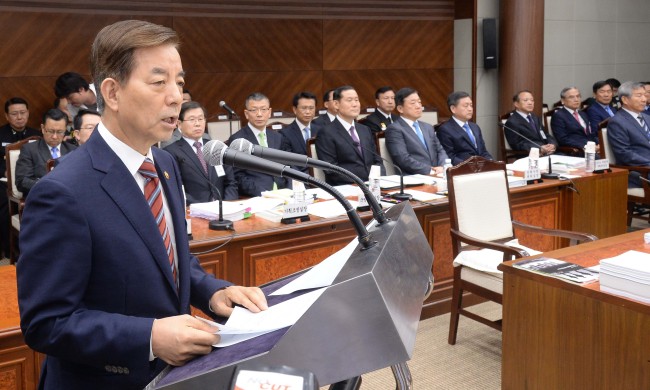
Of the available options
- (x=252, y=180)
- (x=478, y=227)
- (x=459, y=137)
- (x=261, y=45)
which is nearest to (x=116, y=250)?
(x=478, y=227)

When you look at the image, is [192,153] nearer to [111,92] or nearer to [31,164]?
[31,164]

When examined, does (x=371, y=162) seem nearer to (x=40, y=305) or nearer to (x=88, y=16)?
(x=88, y=16)

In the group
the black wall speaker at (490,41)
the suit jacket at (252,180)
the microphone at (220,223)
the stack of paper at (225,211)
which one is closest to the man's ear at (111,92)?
the microphone at (220,223)

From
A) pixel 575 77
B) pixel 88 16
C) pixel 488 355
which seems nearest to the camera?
pixel 488 355

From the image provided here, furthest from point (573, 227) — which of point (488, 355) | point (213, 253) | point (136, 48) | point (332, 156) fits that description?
point (136, 48)

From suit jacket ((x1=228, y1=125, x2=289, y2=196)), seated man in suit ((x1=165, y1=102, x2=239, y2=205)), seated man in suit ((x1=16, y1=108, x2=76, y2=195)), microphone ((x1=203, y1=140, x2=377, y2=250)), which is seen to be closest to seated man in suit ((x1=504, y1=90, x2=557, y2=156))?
suit jacket ((x1=228, y1=125, x2=289, y2=196))

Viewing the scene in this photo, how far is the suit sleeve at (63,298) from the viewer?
1.14m

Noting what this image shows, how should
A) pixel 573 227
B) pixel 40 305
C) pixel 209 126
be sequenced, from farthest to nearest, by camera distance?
pixel 209 126 → pixel 573 227 → pixel 40 305

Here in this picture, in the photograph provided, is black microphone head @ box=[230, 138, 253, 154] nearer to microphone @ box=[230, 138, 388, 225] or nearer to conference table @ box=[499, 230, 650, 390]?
microphone @ box=[230, 138, 388, 225]

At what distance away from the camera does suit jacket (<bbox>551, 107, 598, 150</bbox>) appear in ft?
27.0

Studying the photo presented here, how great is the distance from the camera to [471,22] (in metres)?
9.58

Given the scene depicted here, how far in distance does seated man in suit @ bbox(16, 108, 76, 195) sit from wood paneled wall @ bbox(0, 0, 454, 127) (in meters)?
1.80

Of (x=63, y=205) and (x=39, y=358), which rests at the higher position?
(x=63, y=205)

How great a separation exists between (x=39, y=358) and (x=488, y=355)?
223 cm
